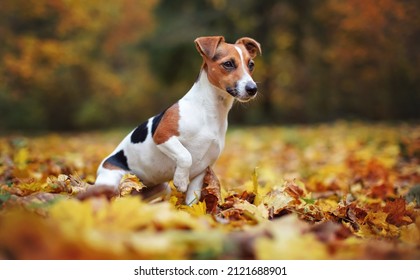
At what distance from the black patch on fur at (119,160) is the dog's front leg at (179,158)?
0.40m

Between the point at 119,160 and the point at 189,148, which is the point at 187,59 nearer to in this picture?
the point at 119,160

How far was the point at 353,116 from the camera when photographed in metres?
17.8

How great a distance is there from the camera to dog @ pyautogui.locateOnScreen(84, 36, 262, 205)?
9.35 feet

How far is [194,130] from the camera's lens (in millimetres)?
2889

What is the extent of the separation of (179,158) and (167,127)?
8.8 inches

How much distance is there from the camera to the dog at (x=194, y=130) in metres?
2.85

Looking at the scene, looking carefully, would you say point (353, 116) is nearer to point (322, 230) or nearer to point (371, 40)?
point (371, 40)

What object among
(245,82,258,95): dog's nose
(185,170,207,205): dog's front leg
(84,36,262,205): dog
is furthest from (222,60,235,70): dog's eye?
(185,170,207,205): dog's front leg

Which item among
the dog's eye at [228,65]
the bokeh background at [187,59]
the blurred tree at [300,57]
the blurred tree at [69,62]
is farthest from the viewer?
the blurred tree at [300,57]

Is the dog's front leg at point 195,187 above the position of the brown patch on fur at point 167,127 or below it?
below

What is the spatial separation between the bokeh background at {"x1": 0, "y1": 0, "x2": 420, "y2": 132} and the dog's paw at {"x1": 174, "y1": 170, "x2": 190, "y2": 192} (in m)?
8.96

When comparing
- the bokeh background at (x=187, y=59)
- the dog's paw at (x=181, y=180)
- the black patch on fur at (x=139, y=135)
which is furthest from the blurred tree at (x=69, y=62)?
the dog's paw at (x=181, y=180)

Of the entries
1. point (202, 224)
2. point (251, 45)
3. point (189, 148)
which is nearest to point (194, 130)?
point (189, 148)

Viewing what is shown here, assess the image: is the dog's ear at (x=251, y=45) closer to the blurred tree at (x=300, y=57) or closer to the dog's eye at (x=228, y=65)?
the dog's eye at (x=228, y=65)
